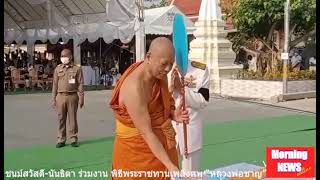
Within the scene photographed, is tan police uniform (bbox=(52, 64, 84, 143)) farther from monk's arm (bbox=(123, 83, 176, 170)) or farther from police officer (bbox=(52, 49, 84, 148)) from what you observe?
monk's arm (bbox=(123, 83, 176, 170))

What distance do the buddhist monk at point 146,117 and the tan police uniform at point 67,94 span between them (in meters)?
3.44

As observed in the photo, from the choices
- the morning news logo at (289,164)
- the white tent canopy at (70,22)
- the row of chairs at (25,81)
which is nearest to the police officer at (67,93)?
the morning news logo at (289,164)

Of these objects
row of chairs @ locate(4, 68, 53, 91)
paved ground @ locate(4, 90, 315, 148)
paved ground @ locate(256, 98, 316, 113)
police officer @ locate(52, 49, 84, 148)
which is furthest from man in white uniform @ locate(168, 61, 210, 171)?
row of chairs @ locate(4, 68, 53, 91)

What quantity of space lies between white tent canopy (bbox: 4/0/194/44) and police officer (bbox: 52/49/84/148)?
322 centimetres

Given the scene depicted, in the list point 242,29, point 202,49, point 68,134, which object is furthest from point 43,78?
point 68,134

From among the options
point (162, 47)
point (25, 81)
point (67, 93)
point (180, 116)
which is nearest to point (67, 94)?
point (67, 93)

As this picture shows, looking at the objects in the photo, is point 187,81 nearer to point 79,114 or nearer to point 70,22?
point 79,114

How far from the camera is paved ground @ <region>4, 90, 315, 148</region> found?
675cm

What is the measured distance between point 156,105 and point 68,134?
388 cm

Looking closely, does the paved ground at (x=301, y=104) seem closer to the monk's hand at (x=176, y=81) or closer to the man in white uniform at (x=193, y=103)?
the man in white uniform at (x=193, y=103)

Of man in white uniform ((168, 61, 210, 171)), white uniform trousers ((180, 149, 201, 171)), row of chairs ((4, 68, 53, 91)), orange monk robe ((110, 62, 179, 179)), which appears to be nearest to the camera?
orange monk robe ((110, 62, 179, 179))

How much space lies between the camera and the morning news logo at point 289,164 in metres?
3.91

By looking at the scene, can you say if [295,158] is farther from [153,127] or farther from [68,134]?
[68,134]

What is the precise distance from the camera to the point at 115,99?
2.43 metres
